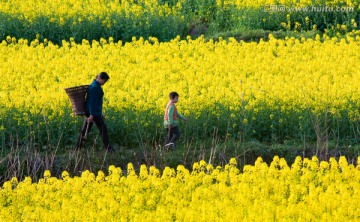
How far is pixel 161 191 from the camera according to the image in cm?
1359

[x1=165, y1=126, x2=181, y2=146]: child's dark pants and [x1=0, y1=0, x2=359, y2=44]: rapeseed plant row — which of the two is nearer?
[x1=165, y1=126, x2=181, y2=146]: child's dark pants

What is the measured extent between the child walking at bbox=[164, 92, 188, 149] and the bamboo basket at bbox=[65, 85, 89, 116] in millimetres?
1228

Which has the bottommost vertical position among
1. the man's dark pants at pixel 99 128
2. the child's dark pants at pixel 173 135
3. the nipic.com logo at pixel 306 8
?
the child's dark pants at pixel 173 135

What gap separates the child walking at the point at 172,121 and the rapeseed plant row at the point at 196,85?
74 centimetres

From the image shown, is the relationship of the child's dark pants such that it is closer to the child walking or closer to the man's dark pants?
the child walking

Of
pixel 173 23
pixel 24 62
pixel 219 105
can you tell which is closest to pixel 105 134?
pixel 219 105

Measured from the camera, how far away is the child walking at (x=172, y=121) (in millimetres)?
16845

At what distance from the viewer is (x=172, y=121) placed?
16906 millimetres

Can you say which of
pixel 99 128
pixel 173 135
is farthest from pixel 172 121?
pixel 99 128

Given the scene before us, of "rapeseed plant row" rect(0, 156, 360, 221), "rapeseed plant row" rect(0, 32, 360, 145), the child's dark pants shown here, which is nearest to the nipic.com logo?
"rapeseed plant row" rect(0, 32, 360, 145)

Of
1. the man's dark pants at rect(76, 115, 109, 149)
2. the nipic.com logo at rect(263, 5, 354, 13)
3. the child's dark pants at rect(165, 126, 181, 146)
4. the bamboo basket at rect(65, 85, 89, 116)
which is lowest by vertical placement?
the child's dark pants at rect(165, 126, 181, 146)

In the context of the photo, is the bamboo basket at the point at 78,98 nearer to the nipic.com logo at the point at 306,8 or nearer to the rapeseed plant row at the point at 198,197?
the rapeseed plant row at the point at 198,197

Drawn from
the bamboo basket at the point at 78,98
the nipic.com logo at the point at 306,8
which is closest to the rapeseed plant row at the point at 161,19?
the nipic.com logo at the point at 306,8

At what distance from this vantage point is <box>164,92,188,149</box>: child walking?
16.8m
